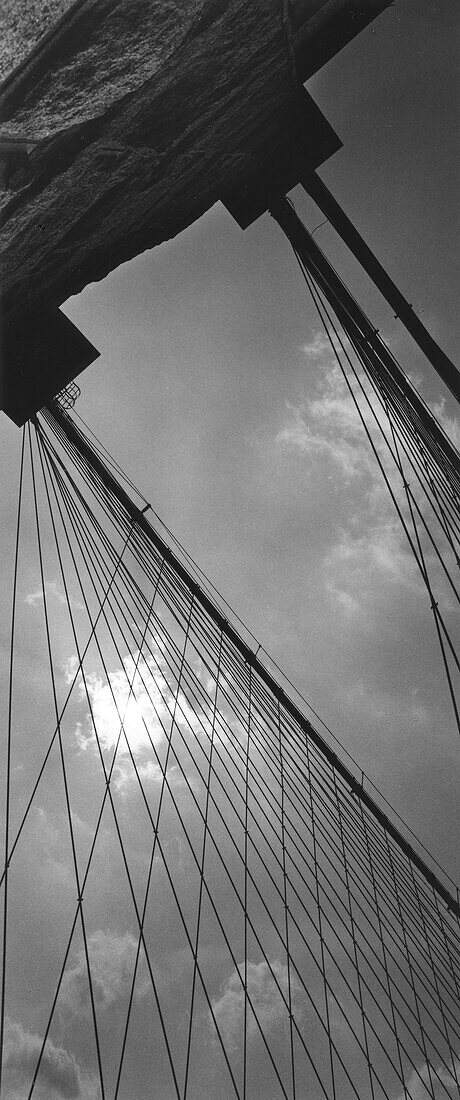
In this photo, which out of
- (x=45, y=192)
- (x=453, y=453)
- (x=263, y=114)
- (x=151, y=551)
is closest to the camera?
(x=45, y=192)

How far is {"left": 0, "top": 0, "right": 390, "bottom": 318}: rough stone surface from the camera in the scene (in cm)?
139

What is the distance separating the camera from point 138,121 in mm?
1733

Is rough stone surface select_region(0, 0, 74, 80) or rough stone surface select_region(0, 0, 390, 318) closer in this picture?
rough stone surface select_region(0, 0, 74, 80)

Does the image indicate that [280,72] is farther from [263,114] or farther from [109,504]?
[109,504]

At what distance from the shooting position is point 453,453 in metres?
2.95

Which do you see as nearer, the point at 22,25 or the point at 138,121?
the point at 22,25

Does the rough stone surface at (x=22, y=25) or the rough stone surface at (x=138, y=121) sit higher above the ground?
the rough stone surface at (x=138, y=121)

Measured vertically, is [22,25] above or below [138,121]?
below

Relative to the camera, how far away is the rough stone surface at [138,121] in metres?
1.39

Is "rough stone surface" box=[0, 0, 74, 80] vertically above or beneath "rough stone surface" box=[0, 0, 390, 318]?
beneath

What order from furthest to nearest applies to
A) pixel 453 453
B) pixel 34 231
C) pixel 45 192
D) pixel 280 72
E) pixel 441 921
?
pixel 441 921 < pixel 453 453 < pixel 280 72 < pixel 34 231 < pixel 45 192

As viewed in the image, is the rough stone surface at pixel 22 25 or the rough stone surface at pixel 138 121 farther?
the rough stone surface at pixel 138 121

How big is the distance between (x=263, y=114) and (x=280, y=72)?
221 mm

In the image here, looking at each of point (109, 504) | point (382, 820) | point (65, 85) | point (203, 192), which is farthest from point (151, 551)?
point (382, 820)
